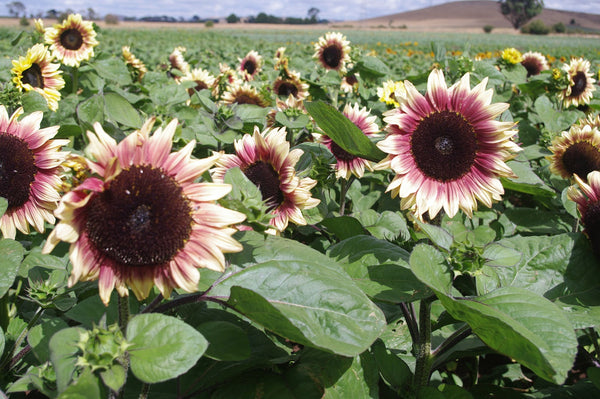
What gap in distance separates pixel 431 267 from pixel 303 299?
1.21ft

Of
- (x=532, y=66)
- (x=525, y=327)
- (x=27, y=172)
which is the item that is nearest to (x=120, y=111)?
(x=27, y=172)

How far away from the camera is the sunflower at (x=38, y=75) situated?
7.92 feet

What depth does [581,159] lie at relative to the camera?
2430mm

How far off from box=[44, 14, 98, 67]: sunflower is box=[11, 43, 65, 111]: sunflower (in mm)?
845

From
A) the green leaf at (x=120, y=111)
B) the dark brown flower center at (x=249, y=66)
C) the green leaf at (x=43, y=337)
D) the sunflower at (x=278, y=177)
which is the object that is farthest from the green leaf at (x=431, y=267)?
the dark brown flower center at (x=249, y=66)

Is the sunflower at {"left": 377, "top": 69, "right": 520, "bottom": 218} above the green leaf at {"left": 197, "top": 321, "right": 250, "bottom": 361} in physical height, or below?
above

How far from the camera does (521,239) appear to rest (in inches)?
65.5

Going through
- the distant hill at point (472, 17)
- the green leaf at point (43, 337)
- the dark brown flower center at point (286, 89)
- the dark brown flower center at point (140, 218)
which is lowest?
the green leaf at point (43, 337)

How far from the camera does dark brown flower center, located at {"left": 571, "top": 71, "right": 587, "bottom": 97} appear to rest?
381 centimetres

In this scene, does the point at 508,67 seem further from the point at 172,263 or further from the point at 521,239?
the point at 172,263

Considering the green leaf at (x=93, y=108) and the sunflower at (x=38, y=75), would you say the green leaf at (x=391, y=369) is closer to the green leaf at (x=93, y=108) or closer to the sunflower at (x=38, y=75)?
the green leaf at (x=93, y=108)

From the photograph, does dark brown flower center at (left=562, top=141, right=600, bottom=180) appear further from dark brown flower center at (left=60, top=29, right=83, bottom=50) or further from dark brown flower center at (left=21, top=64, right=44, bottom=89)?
dark brown flower center at (left=60, top=29, right=83, bottom=50)

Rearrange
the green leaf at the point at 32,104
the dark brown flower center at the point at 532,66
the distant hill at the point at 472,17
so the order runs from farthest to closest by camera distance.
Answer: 1. the distant hill at the point at 472,17
2. the dark brown flower center at the point at 532,66
3. the green leaf at the point at 32,104

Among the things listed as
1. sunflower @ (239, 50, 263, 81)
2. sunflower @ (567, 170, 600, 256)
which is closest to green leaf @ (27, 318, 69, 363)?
sunflower @ (567, 170, 600, 256)
